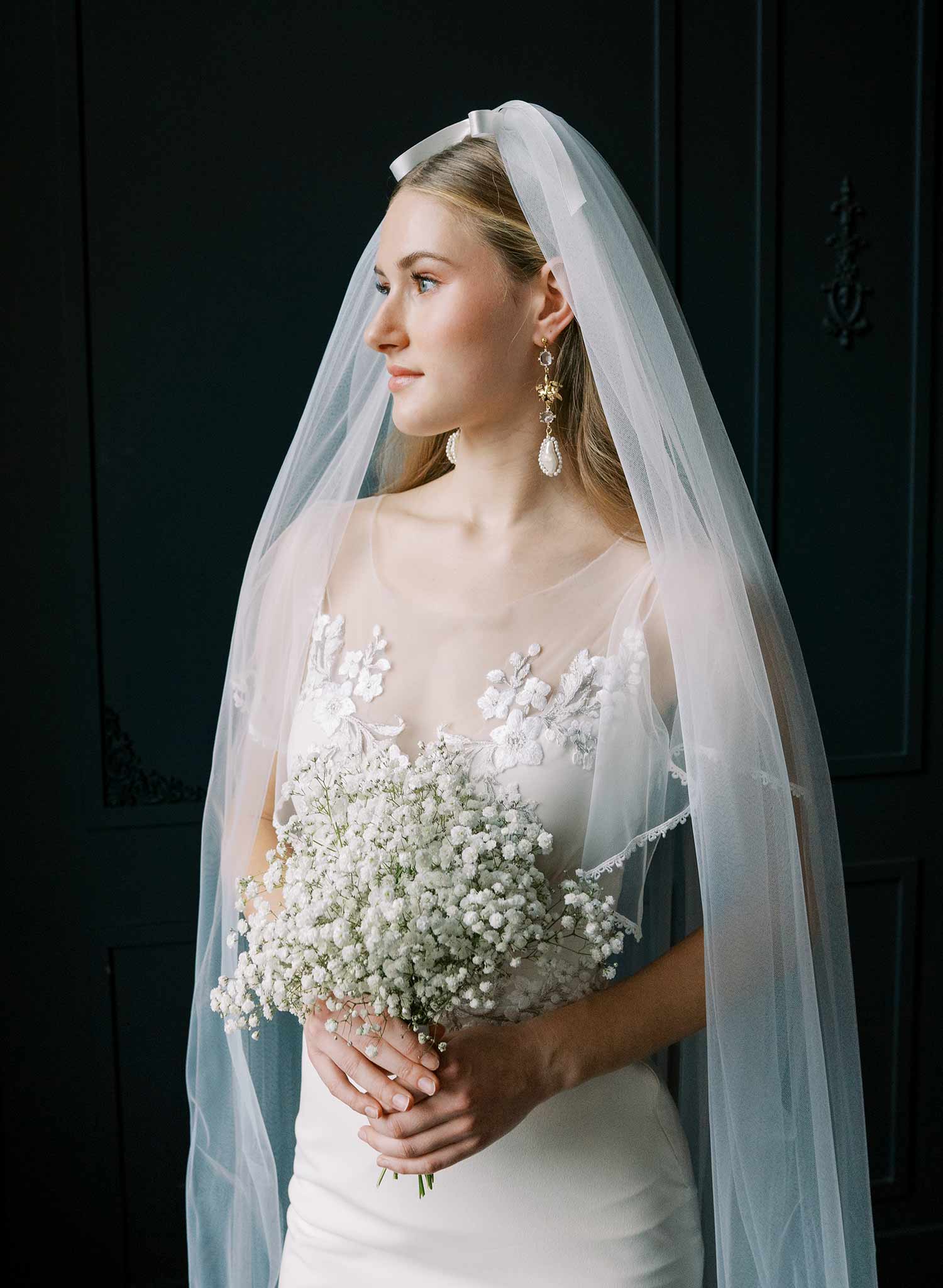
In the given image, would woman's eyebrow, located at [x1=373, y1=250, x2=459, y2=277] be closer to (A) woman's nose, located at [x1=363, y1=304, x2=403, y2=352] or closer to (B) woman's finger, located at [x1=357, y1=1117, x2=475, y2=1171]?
(A) woman's nose, located at [x1=363, y1=304, x2=403, y2=352]

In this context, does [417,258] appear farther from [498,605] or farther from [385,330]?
[498,605]

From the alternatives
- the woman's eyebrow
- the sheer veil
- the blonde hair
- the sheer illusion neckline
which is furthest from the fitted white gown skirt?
the woman's eyebrow

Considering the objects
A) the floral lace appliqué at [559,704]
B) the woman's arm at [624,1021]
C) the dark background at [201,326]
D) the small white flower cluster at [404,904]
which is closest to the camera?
the small white flower cluster at [404,904]

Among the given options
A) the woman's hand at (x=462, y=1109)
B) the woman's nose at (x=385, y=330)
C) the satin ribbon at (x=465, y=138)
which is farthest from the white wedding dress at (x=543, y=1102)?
the satin ribbon at (x=465, y=138)

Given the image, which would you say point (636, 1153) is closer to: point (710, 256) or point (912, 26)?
point (710, 256)

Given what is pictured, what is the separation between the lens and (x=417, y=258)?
159 centimetres

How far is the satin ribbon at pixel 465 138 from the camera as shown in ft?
4.94

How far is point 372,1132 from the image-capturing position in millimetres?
1290

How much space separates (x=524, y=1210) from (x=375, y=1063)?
39 centimetres

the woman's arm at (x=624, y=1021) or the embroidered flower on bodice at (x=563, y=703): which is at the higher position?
the embroidered flower on bodice at (x=563, y=703)

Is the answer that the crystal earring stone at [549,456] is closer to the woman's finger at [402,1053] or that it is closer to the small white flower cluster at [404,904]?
the small white flower cluster at [404,904]

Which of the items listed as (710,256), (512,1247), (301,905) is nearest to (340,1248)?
(512,1247)

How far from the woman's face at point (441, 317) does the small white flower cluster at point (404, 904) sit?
54 centimetres

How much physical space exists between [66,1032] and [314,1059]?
4.95 ft
